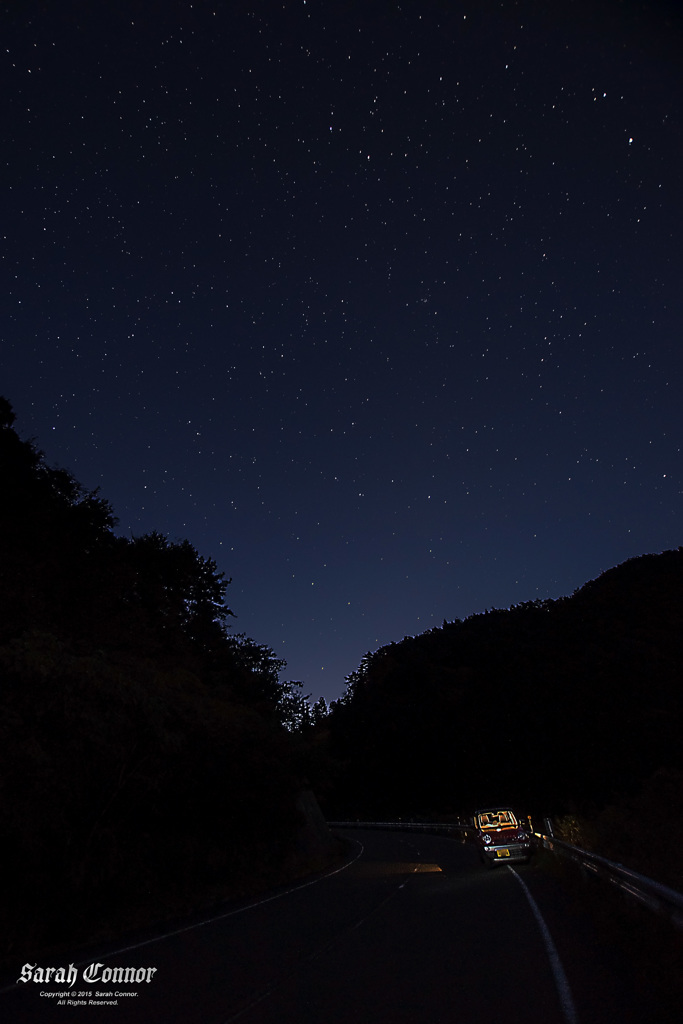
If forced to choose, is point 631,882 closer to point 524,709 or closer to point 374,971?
point 374,971

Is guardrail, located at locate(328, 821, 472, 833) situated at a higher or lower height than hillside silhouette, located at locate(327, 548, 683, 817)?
lower

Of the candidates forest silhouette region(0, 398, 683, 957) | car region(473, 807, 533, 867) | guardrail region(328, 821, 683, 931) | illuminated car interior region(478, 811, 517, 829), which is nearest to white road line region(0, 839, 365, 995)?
forest silhouette region(0, 398, 683, 957)

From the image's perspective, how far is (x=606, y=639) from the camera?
8900cm

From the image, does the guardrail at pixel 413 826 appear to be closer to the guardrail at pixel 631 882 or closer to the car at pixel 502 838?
the car at pixel 502 838

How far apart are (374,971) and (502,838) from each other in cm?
1705

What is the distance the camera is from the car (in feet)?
80.1

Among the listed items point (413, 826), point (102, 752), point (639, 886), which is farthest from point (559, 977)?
point (413, 826)

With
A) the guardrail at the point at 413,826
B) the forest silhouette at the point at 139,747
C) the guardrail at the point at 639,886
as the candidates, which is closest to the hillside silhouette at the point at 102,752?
the forest silhouette at the point at 139,747

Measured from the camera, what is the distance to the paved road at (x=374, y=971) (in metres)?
7.07

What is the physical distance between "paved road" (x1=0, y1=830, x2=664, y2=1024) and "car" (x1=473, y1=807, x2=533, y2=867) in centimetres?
876

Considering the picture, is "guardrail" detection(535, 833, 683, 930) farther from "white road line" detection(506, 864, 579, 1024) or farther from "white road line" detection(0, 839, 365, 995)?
"white road line" detection(0, 839, 365, 995)

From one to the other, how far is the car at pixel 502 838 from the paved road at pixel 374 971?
8.76 meters

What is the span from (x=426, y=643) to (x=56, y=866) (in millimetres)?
86177

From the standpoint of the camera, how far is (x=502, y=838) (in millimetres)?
24547
